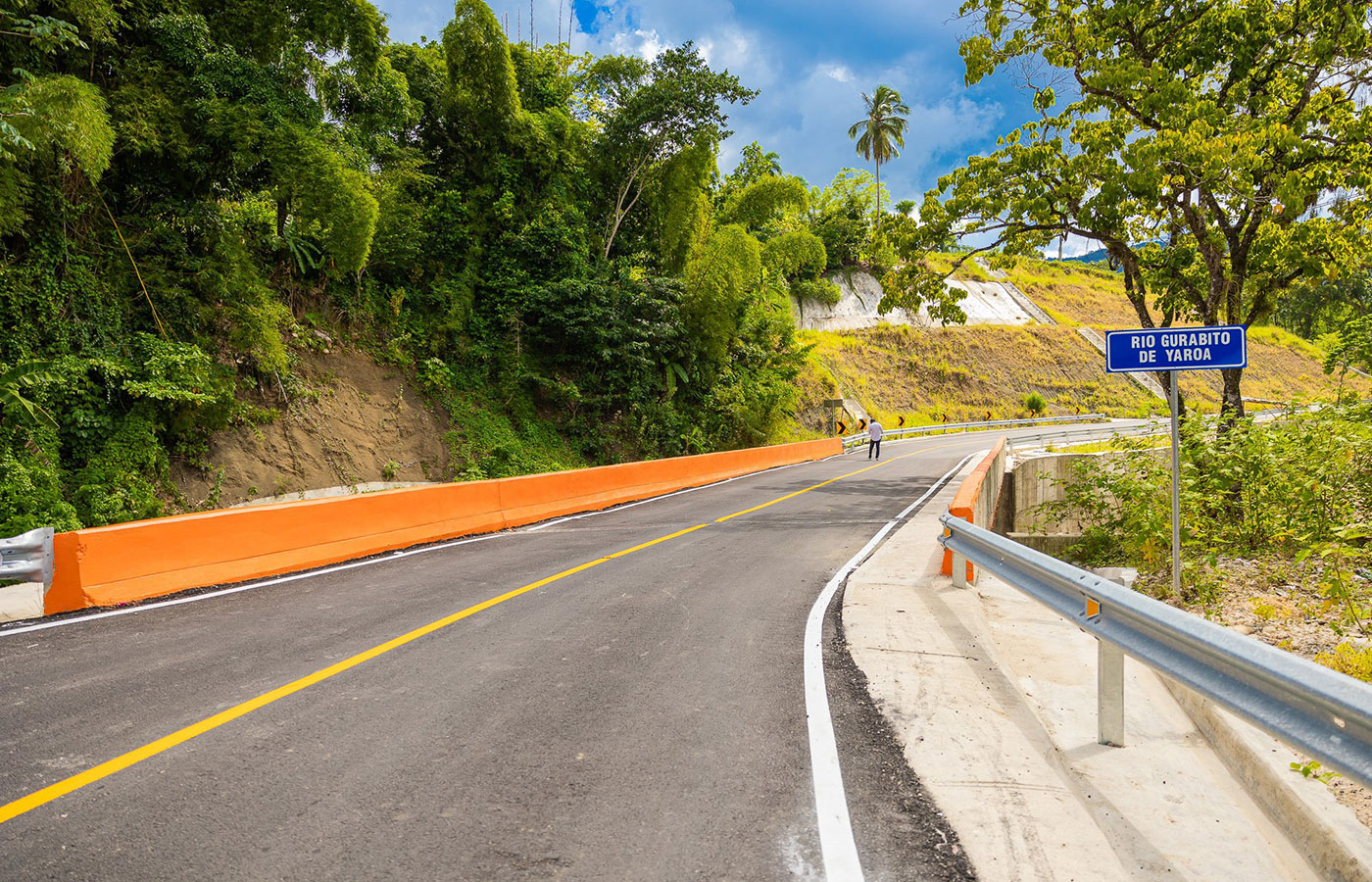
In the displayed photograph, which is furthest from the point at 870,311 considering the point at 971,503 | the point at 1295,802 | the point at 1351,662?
the point at 1295,802

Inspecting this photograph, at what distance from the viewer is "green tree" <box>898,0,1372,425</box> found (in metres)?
14.5

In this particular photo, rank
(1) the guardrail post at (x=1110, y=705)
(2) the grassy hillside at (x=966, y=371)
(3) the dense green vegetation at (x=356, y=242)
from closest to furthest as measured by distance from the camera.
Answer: (1) the guardrail post at (x=1110, y=705) → (3) the dense green vegetation at (x=356, y=242) → (2) the grassy hillside at (x=966, y=371)

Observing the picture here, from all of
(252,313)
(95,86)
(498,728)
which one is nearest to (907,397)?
(252,313)

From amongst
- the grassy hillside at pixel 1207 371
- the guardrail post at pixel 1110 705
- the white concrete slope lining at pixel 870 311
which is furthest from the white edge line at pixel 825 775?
the grassy hillside at pixel 1207 371

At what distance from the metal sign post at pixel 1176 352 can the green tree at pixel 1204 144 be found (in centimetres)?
890

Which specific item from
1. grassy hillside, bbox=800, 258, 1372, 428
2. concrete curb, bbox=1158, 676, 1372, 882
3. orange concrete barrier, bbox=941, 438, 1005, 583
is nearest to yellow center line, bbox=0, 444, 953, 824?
orange concrete barrier, bbox=941, 438, 1005, 583

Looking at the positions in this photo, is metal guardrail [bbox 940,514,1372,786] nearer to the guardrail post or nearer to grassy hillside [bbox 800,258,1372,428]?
the guardrail post

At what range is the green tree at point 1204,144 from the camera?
14.5 metres

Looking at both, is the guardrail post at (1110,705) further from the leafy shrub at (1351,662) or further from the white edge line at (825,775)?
the white edge line at (825,775)

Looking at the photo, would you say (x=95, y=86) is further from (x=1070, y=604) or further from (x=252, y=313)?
(x=1070, y=604)

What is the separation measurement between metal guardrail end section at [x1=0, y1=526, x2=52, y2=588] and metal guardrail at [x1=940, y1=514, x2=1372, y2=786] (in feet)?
27.3

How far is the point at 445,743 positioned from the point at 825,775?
6.60ft

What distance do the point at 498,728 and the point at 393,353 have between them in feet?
66.1

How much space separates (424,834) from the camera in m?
3.07
